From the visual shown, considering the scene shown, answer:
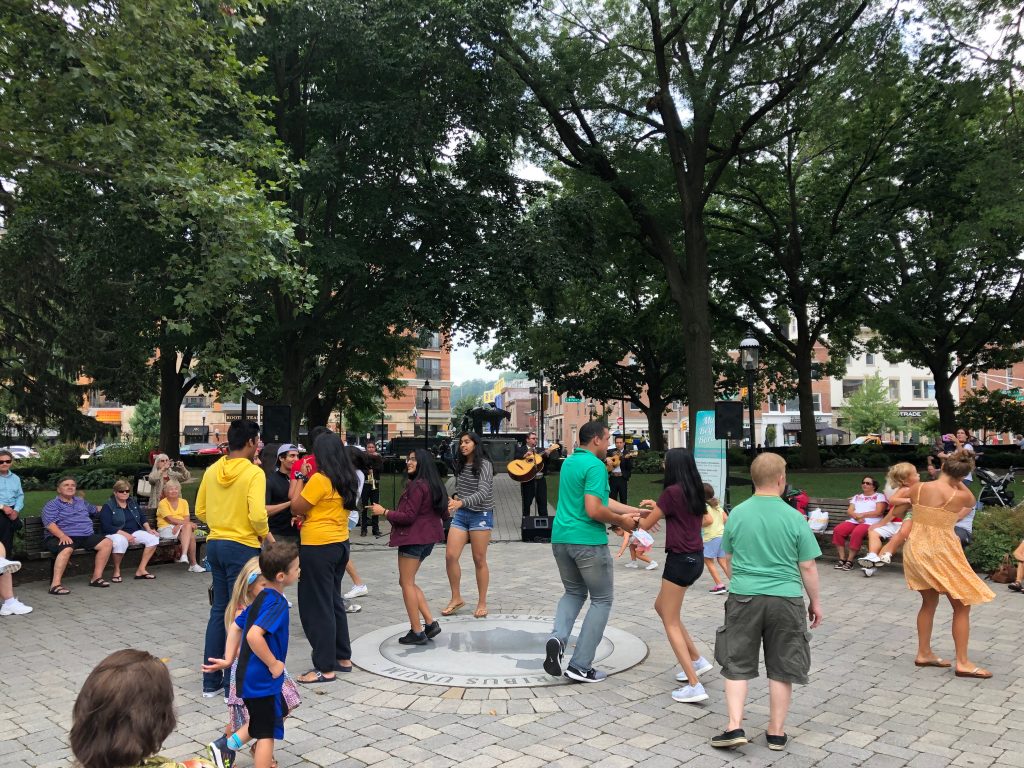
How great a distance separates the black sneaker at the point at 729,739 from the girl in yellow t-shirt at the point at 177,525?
8.37 m

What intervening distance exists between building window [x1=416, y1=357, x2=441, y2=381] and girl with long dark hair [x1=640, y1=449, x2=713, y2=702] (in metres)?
64.2

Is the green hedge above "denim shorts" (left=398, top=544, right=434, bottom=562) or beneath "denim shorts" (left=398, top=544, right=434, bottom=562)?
beneath

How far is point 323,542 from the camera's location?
18.6ft

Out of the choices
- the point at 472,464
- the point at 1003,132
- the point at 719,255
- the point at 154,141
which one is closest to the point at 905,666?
the point at 472,464

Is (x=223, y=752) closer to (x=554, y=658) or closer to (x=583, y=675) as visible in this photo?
(x=554, y=658)

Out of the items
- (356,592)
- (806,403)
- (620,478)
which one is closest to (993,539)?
(620,478)

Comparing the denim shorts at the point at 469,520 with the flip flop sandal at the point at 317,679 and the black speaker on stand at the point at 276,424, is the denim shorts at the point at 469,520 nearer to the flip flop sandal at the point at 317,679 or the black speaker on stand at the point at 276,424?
the flip flop sandal at the point at 317,679

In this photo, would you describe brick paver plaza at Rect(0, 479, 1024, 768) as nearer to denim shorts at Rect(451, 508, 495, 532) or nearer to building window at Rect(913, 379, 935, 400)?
denim shorts at Rect(451, 508, 495, 532)

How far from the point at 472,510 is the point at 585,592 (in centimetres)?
219

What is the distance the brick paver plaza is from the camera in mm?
4336

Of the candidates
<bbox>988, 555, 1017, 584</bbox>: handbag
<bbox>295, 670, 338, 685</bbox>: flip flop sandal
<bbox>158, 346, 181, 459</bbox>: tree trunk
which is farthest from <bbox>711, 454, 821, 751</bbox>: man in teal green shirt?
<bbox>158, 346, 181, 459</bbox>: tree trunk

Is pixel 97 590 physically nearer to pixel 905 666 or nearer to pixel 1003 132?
pixel 905 666

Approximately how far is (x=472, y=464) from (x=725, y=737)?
3.81 m

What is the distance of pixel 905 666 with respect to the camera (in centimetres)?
604
